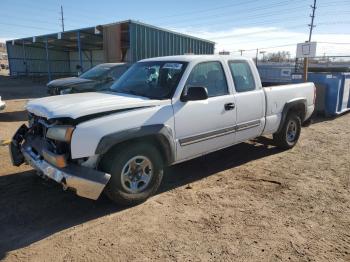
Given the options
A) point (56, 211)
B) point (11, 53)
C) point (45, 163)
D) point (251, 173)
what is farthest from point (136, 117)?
point (11, 53)

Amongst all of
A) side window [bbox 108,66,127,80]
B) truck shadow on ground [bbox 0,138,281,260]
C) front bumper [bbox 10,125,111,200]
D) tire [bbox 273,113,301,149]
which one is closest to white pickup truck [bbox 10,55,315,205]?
front bumper [bbox 10,125,111,200]

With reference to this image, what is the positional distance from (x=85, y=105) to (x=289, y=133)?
4431mm

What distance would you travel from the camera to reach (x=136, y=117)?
3822mm

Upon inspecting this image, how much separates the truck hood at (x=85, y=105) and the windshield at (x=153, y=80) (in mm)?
234

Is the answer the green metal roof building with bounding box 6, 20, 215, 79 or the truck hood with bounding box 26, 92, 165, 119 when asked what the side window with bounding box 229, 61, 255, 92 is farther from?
the green metal roof building with bounding box 6, 20, 215, 79

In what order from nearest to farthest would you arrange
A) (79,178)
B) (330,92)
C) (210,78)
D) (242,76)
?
(79,178) < (210,78) < (242,76) < (330,92)

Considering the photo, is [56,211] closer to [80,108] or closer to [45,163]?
[45,163]

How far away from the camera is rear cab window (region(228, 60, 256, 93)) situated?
514 centimetres

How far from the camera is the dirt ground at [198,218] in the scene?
3.13 m

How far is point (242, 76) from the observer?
534cm

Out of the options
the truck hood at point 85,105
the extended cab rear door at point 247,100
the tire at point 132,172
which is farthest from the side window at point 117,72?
the tire at point 132,172

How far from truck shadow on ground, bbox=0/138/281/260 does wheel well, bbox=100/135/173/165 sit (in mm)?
603

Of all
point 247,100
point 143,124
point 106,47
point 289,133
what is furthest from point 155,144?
point 106,47

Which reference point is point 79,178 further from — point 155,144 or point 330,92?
point 330,92
